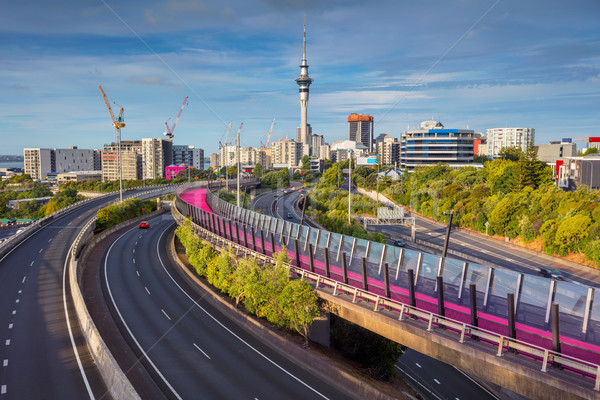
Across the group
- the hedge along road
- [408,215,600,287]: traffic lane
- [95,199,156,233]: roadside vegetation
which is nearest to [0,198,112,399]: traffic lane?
the hedge along road

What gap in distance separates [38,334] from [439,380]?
73.3ft

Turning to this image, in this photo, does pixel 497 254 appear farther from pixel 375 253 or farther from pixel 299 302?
pixel 299 302

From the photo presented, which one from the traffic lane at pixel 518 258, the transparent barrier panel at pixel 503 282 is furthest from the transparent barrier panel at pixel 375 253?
the traffic lane at pixel 518 258

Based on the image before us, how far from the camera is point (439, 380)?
26.9 metres

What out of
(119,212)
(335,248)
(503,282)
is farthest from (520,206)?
(119,212)

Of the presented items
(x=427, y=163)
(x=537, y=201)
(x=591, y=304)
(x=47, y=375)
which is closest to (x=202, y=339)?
(x=47, y=375)

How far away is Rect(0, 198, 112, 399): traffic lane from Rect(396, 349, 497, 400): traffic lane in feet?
57.2

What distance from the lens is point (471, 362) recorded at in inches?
553

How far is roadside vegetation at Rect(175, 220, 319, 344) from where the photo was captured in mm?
20766

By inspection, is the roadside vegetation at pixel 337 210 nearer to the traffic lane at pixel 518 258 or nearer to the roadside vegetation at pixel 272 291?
the traffic lane at pixel 518 258

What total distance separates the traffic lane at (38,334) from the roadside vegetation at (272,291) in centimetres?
829

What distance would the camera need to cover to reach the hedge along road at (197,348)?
1861cm

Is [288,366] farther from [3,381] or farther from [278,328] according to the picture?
[3,381]

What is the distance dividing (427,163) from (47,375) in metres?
138
